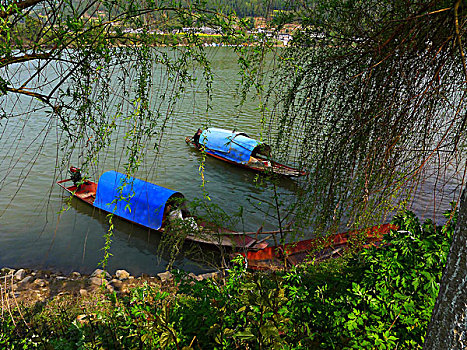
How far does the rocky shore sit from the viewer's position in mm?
6449

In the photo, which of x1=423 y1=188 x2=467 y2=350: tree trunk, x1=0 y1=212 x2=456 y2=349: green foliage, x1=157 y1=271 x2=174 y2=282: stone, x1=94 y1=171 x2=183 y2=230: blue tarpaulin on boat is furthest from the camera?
x1=94 y1=171 x2=183 y2=230: blue tarpaulin on boat

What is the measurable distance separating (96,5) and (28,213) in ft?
31.5

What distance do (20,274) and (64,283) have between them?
106 cm

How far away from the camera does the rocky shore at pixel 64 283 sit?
6.45m

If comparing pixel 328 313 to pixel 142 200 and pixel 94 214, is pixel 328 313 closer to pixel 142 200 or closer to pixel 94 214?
pixel 142 200

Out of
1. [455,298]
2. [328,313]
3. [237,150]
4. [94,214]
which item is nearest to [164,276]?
[94,214]

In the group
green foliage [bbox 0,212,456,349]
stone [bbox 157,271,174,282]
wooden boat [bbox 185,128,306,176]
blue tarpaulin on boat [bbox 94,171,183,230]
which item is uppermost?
green foliage [bbox 0,212,456,349]

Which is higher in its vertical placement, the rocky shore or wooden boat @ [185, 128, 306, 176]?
wooden boat @ [185, 128, 306, 176]

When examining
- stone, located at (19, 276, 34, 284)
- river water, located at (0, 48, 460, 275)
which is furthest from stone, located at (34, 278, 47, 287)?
river water, located at (0, 48, 460, 275)

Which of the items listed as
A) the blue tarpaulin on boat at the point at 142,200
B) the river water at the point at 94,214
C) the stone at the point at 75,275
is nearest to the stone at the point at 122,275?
the river water at the point at 94,214

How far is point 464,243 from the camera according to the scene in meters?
1.64

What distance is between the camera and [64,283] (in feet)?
23.1

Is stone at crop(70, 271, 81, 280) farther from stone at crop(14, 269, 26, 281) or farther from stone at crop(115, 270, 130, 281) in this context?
stone at crop(14, 269, 26, 281)

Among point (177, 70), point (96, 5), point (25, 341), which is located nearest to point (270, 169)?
point (177, 70)
